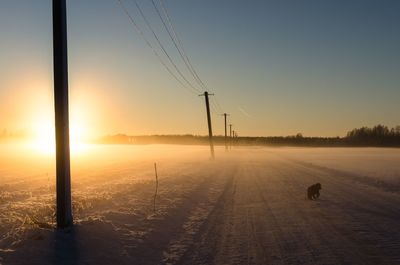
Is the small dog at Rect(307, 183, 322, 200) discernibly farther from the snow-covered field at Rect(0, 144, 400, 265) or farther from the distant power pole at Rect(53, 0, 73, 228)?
the distant power pole at Rect(53, 0, 73, 228)

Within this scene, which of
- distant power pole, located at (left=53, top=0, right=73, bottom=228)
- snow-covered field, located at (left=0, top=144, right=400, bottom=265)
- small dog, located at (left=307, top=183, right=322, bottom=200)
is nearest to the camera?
snow-covered field, located at (left=0, top=144, right=400, bottom=265)

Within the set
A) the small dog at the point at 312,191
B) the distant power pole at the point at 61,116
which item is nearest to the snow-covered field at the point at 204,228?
the small dog at the point at 312,191

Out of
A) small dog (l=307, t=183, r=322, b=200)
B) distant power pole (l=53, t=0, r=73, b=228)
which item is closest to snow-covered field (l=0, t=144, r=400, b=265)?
small dog (l=307, t=183, r=322, b=200)

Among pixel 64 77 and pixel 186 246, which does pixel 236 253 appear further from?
pixel 64 77

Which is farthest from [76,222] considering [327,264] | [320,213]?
[320,213]

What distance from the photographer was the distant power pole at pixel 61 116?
9742mm

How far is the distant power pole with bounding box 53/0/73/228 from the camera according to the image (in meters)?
9.74

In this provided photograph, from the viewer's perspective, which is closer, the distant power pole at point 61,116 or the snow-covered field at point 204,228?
the snow-covered field at point 204,228

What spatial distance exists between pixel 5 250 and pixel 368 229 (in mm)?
7987

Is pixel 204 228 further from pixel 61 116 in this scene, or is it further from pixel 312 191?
pixel 312 191

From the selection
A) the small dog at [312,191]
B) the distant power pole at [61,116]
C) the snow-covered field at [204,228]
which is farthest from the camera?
the small dog at [312,191]

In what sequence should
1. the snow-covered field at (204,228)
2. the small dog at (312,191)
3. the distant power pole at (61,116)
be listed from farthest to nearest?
the small dog at (312,191)
the distant power pole at (61,116)
the snow-covered field at (204,228)

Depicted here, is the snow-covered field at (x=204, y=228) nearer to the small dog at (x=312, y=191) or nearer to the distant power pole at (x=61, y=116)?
A: the small dog at (x=312, y=191)

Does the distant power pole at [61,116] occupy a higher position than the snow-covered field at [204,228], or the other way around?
the distant power pole at [61,116]
